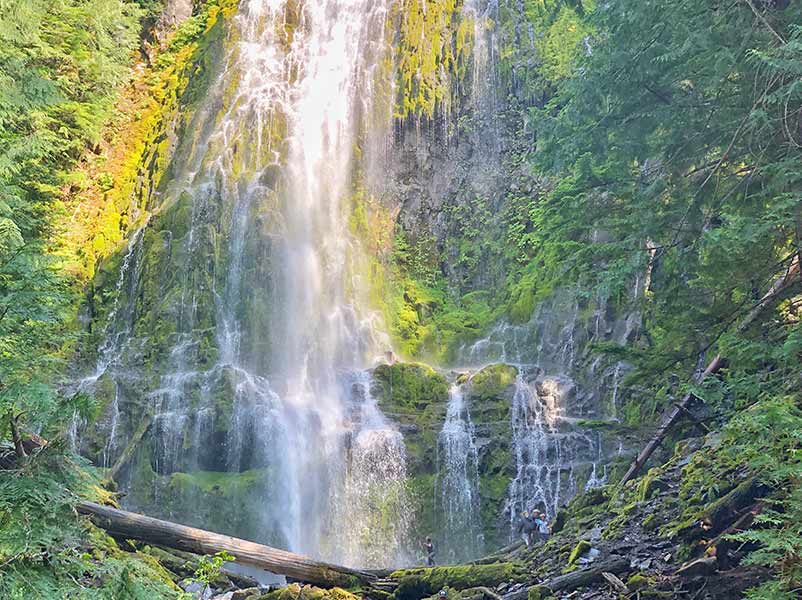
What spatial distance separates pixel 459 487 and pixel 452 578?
7054 mm

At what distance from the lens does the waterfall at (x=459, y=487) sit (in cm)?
1309

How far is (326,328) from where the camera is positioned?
17625 millimetres

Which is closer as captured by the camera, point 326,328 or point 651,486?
point 651,486

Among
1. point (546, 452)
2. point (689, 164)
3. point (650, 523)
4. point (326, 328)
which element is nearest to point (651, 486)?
point (650, 523)

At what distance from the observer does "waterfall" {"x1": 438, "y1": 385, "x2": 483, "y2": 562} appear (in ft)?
42.9

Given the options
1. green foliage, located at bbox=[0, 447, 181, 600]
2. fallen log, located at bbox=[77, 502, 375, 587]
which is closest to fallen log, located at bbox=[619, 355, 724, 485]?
fallen log, located at bbox=[77, 502, 375, 587]

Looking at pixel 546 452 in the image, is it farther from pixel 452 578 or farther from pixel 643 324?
pixel 452 578

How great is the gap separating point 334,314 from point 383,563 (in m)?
6.95

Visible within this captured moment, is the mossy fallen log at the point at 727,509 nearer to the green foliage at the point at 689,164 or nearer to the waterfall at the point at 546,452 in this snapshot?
the green foliage at the point at 689,164

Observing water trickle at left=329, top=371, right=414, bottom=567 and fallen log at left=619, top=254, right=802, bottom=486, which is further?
water trickle at left=329, top=371, right=414, bottom=567

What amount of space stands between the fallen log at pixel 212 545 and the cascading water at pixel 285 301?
22.3 feet

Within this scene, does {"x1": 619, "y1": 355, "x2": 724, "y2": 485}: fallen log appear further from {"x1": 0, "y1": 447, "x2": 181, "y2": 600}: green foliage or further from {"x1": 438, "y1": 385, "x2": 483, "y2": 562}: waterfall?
{"x1": 0, "y1": 447, "x2": 181, "y2": 600}: green foliage

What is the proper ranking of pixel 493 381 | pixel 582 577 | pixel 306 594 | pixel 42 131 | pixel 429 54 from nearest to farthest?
pixel 582 577 → pixel 306 594 → pixel 493 381 → pixel 42 131 → pixel 429 54

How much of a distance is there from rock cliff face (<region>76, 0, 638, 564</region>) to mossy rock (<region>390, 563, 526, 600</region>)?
20.1ft
